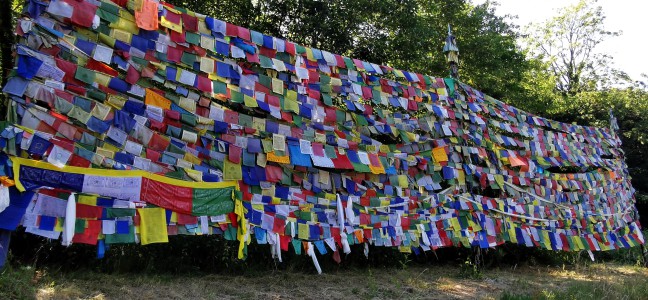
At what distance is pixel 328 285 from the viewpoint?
6.02 metres


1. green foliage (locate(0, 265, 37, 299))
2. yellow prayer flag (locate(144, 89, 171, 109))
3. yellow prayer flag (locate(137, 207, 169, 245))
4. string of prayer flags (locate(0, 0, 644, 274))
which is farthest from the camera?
yellow prayer flag (locate(144, 89, 171, 109))

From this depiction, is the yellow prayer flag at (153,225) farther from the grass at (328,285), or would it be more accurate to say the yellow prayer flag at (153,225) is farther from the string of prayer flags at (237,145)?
the grass at (328,285)

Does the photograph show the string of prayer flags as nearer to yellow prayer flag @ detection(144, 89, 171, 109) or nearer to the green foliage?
yellow prayer flag @ detection(144, 89, 171, 109)

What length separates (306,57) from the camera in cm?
647

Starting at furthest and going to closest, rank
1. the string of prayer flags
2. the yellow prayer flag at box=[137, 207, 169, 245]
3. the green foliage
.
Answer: the yellow prayer flag at box=[137, 207, 169, 245] < the string of prayer flags < the green foliage

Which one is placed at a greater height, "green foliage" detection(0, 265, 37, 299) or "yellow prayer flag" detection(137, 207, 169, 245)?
"yellow prayer flag" detection(137, 207, 169, 245)

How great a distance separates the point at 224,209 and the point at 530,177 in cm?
592

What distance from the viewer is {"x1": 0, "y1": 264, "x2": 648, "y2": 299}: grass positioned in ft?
14.9

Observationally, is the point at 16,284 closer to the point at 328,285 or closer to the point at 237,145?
the point at 237,145

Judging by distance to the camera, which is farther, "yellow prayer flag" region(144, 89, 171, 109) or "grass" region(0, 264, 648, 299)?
"yellow prayer flag" region(144, 89, 171, 109)

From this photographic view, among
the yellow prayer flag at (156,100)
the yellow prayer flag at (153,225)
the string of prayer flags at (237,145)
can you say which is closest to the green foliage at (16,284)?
the string of prayer flags at (237,145)

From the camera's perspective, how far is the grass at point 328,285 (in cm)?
454

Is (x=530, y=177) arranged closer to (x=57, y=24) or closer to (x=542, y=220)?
(x=542, y=220)

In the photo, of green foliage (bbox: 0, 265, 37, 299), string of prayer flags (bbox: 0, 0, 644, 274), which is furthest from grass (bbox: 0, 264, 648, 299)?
string of prayer flags (bbox: 0, 0, 644, 274)
